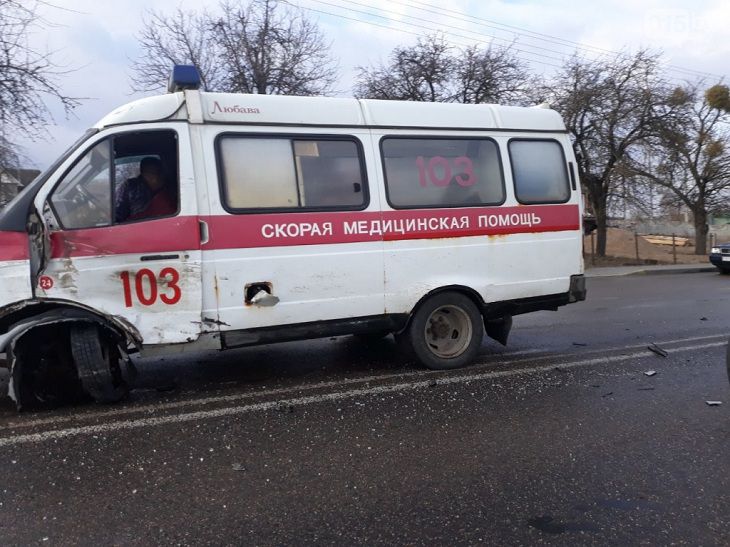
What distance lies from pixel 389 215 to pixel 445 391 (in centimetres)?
173

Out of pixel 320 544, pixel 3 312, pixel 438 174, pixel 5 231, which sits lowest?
pixel 320 544

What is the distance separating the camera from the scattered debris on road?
6500 mm

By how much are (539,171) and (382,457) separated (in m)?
3.83

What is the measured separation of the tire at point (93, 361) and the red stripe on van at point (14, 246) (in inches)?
27.0

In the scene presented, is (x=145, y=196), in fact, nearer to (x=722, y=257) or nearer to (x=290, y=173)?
(x=290, y=173)

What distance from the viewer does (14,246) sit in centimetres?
429

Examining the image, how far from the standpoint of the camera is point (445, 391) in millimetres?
5145

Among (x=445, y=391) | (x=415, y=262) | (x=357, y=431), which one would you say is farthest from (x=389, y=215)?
(x=357, y=431)

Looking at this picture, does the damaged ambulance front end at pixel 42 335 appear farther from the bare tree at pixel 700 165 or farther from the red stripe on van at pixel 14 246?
the bare tree at pixel 700 165

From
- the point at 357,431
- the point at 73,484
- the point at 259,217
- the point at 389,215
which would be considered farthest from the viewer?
the point at 389,215

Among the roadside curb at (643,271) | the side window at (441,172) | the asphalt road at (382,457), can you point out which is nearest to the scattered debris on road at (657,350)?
the asphalt road at (382,457)

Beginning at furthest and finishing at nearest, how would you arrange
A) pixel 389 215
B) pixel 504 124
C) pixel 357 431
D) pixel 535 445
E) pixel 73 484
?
pixel 504 124
pixel 389 215
pixel 357 431
pixel 535 445
pixel 73 484

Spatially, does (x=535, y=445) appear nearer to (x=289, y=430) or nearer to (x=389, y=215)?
(x=289, y=430)

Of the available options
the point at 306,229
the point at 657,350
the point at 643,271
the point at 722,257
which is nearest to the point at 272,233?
the point at 306,229
